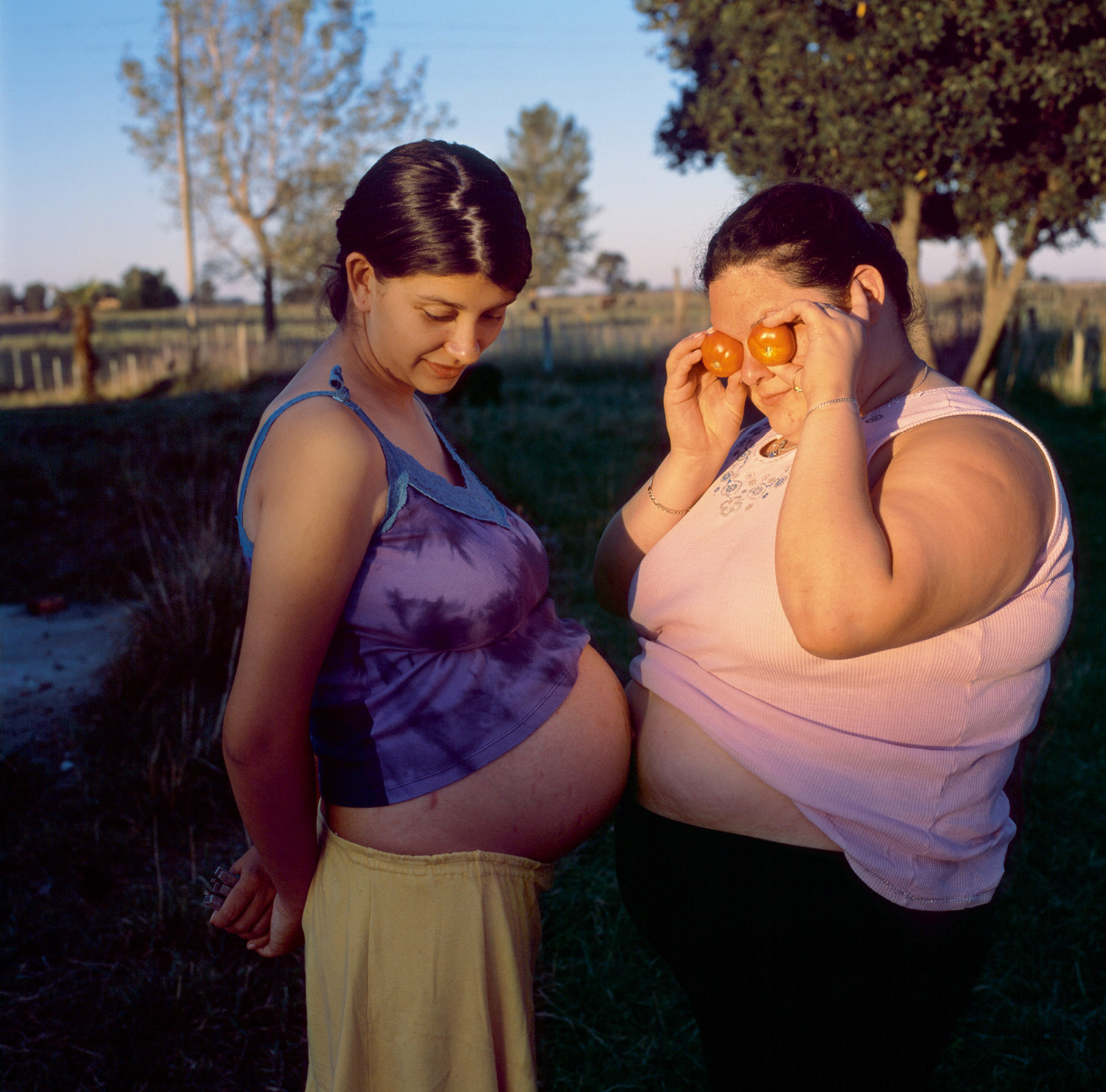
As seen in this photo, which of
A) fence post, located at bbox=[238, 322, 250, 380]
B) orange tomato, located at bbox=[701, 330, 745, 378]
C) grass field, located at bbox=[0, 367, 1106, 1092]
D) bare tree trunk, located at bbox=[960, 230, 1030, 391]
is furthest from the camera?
→ fence post, located at bbox=[238, 322, 250, 380]

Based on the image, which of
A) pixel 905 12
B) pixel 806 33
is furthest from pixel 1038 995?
pixel 806 33

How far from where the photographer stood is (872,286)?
153cm

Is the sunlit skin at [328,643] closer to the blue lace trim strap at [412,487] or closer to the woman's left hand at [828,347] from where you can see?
the blue lace trim strap at [412,487]

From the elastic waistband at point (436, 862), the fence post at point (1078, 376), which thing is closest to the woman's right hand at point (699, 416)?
the elastic waistband at point (436, 862)

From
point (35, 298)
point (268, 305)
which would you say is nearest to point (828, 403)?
point (268, 305)

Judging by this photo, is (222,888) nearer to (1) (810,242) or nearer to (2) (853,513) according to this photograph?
(2) (853,513)

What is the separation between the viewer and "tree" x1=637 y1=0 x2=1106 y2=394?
940 centimetres

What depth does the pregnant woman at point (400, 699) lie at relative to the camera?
1.35 metres

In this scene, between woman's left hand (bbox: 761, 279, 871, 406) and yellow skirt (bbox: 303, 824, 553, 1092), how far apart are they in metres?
0.90

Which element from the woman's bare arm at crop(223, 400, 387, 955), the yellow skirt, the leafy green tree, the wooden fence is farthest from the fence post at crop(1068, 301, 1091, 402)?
the leafy green tree

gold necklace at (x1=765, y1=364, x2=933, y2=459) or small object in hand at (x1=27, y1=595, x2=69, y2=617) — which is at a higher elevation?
gold necklace at (x1=765, y1=364, x2=933, y2=459)

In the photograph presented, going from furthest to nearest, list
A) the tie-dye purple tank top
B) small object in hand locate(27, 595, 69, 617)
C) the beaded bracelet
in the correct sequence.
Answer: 1. small object in hand locate(27, 595, 69, 617)
2. the tie-dye purple tank top
3. the beaded bracelet

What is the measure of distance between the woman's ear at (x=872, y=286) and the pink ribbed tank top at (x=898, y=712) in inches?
6.4

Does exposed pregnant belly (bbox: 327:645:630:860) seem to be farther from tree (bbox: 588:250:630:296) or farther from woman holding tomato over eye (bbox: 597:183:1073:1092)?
tree (bbox: 588:250:630:296)
